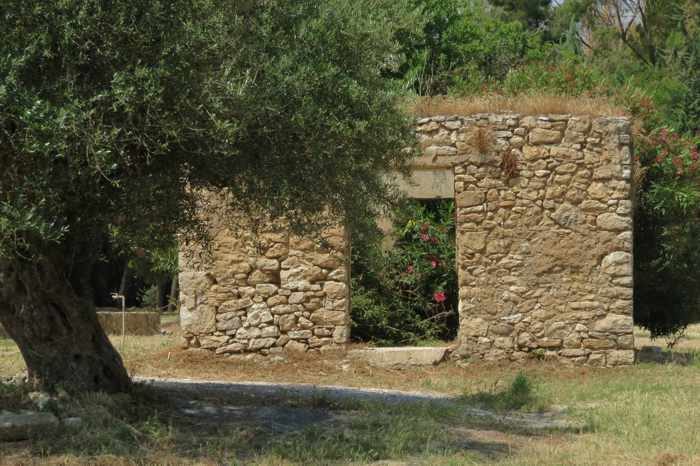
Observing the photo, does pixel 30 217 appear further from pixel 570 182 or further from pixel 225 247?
pixel 570 182

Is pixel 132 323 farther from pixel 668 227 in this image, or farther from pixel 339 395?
pixel 668 227

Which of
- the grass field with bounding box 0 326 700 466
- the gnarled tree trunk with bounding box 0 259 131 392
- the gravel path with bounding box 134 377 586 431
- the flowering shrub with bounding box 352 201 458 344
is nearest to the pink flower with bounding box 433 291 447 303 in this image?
the flowering shrub with bounding box 352 201 458 344

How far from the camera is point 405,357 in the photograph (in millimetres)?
13375

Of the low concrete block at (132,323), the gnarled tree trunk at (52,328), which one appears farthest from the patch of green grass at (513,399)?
the low concrete block at (132,323)

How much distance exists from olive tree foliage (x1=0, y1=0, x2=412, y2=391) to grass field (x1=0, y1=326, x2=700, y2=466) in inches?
39.6

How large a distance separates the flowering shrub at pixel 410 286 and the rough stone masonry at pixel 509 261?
1.14 meters

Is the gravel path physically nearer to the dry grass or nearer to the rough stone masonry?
the rough stone masonry

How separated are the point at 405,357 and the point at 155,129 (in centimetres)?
684

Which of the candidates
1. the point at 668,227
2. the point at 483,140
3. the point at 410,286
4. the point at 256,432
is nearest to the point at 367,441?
the point at 256,432

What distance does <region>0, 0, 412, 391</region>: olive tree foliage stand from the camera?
702cm

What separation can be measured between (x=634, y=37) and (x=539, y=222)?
2419 centimetres

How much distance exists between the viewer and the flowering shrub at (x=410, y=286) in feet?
47.7

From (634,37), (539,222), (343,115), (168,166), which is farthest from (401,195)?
(634,37)

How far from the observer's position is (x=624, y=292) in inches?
517
